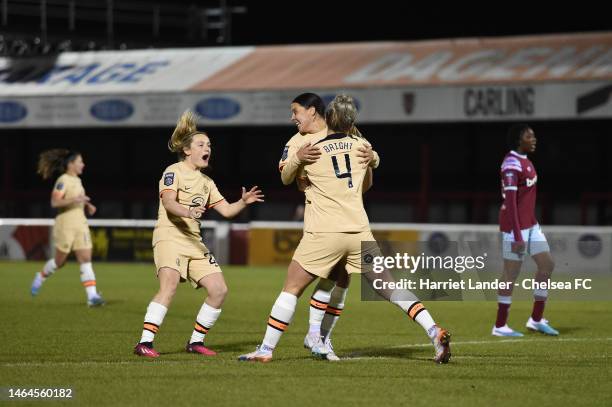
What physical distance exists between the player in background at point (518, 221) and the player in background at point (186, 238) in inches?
143

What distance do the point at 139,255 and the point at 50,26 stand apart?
537 inches

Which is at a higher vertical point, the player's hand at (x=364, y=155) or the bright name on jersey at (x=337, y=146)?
the bright name on jersey at (x=337, y=146)

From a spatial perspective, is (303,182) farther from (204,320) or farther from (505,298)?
(505,298)

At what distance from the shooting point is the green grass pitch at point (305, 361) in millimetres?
8438

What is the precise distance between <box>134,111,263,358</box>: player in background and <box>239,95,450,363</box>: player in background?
0.99 metres

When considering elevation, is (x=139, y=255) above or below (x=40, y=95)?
below

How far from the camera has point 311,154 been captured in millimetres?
9633

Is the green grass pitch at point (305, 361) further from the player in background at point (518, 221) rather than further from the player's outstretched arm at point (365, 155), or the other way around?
the player's outstretched arm at point (365, 155)

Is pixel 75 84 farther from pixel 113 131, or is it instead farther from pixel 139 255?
pixel 139 255

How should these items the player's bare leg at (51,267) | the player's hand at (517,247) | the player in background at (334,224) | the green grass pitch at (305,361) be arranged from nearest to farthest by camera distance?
1. the green grass pitch at (305,361)
2. the player in background at (334,224)
3. the player's hand at (517,247)
4. the player's bare leg at (51,267)

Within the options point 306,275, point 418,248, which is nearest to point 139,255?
point 418,248

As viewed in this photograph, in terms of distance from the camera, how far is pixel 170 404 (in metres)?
8.04

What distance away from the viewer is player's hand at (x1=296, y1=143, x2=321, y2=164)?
9.62m

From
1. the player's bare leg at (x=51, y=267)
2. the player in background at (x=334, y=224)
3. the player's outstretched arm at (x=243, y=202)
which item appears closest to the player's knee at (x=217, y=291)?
the player's outstretched arm at (x=243, y=202)
